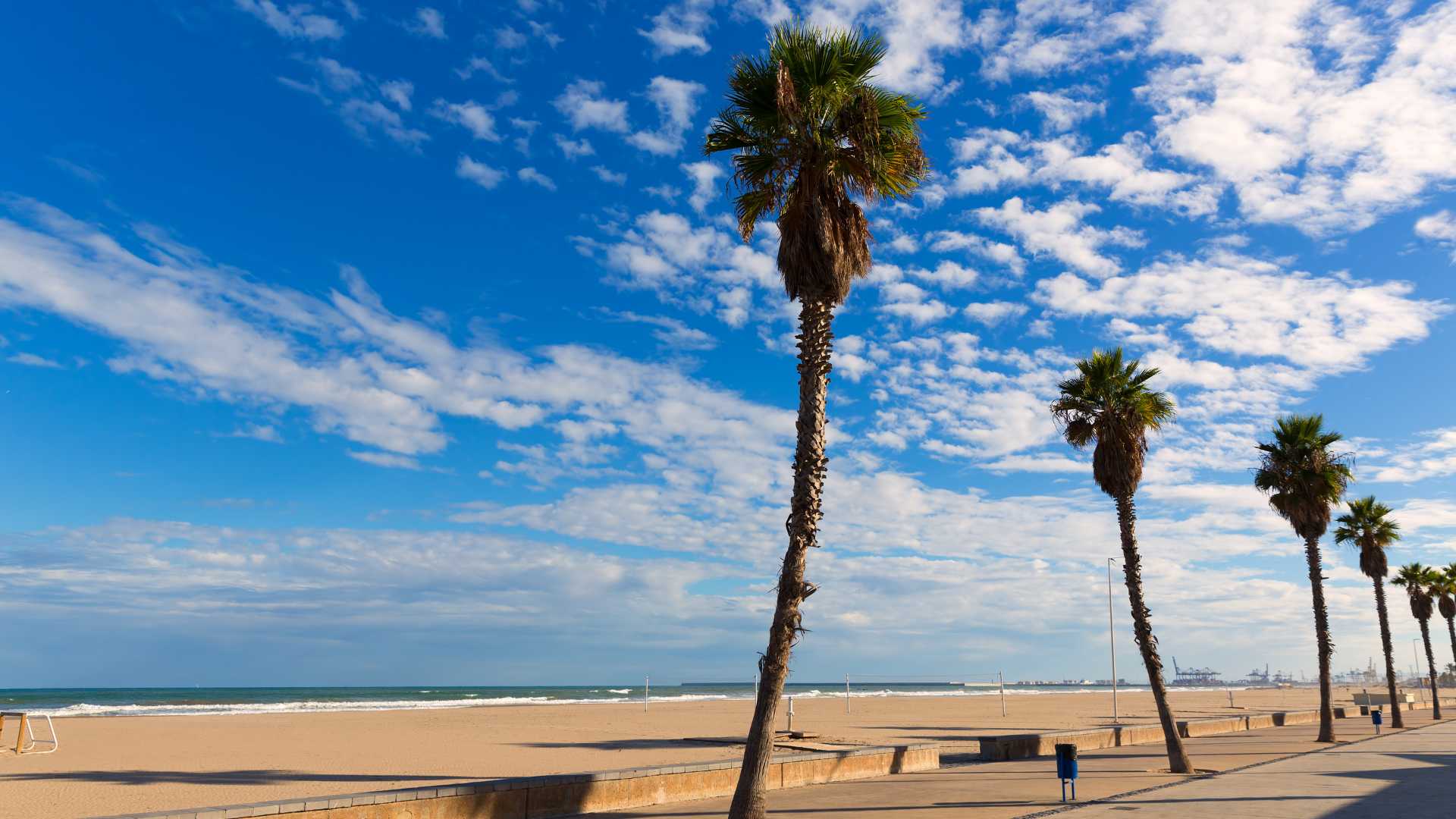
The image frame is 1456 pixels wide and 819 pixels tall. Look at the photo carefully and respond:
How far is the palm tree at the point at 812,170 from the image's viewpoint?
39.7ft

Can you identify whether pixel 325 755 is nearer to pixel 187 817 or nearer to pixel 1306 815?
pixel 187 817

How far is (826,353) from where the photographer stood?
12578 millimetres

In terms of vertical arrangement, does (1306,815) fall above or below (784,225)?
below

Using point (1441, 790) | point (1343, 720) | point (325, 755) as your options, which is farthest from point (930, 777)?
point (1343, 720)

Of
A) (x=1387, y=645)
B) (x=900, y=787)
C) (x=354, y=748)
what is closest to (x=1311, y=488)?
(x=1387, y=645)

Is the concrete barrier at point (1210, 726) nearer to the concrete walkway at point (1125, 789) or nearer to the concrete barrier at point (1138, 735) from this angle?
the concrete barrier at point (1138, 735)

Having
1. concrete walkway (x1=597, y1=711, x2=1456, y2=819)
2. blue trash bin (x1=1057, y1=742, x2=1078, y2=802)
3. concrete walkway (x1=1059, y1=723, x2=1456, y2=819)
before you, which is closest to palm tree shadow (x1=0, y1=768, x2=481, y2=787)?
concrete walkway (x1=597, y1=711, x2=1456, y2=819)

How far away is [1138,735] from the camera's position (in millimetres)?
26766

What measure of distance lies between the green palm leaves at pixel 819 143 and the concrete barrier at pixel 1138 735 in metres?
18.9

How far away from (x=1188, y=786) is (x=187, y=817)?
15159mm

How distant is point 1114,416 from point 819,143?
11.3 meters

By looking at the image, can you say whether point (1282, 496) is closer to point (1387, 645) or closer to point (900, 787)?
point (1387, 645)

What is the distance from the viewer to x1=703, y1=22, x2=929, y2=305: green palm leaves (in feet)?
41.5

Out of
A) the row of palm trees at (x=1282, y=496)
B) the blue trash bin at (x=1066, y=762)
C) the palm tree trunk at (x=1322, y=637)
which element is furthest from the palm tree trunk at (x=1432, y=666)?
the blue trash bin at (x=1066, y=762)
